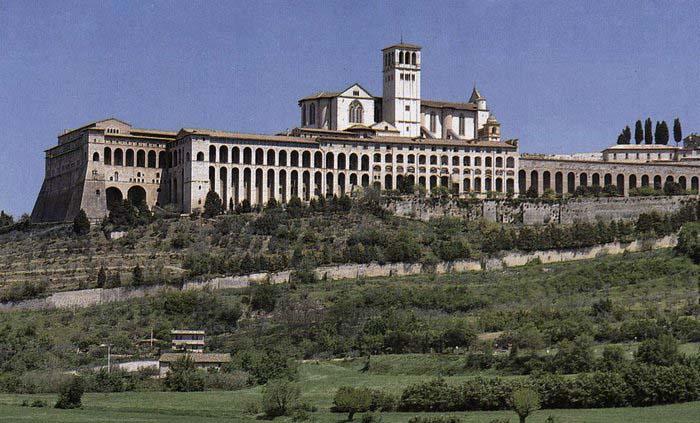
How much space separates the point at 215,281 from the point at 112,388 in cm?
2199

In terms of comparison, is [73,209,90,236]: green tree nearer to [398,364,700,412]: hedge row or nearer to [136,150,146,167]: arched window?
[136,150,146,167]: arched window

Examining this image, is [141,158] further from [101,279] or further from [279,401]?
[279,401]

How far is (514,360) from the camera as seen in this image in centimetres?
6831

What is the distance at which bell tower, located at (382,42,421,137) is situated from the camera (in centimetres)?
11406

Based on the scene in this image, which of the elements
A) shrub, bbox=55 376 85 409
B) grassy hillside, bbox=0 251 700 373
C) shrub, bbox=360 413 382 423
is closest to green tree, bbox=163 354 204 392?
grassy hillside, bbox=0 251 700 373

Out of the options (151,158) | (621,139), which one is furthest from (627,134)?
(151,158)

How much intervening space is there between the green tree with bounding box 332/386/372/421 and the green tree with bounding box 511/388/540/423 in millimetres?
6141

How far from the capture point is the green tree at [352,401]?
60281 mm

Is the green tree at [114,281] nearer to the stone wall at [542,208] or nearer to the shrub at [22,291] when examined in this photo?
the shrub at [22,291]

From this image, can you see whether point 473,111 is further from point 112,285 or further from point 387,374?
point 387,374

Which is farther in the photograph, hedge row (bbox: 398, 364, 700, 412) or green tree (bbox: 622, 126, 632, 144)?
green tree (bbox: 622, 126, 632, 144)

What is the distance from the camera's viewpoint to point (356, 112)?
11500 centimetres

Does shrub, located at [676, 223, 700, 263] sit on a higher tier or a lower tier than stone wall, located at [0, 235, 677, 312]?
higher

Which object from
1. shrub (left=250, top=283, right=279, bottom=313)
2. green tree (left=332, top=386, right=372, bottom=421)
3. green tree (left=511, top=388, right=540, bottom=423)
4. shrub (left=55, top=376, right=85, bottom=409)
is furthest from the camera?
shrub (left=250, top=283, right=279, bottom=313)
